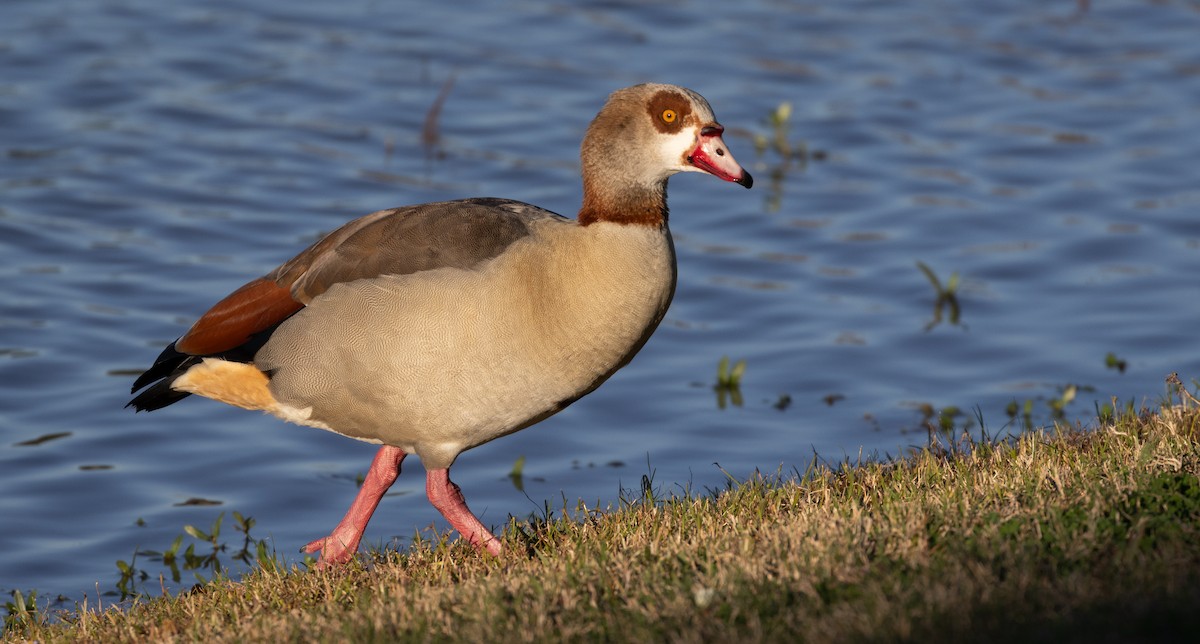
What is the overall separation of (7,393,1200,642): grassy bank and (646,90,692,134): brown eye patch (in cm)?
140

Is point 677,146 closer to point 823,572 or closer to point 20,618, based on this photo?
point 823,572

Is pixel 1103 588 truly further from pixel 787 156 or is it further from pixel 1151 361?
pixel 787 156

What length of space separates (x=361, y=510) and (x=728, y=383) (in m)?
3.59

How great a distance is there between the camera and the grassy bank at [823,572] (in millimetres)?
4281

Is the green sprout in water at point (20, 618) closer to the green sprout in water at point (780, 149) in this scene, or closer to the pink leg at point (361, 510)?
the pink leg at point (361, 510)

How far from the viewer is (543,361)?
5898mm

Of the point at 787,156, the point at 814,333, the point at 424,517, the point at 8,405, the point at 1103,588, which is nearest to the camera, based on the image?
the point at 1103,588

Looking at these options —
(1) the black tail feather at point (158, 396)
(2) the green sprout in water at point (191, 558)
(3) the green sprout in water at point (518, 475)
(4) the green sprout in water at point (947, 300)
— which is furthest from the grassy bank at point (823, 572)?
(4) the green sprout in water at point (947, 300)

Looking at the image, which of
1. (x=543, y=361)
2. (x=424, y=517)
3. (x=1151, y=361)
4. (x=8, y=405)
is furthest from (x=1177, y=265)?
(x=8, y=405)

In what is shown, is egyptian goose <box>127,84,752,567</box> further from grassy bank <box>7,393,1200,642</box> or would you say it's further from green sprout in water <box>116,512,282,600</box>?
green sprout in water <box>116,512,282,600</box>

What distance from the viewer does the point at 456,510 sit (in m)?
6.15

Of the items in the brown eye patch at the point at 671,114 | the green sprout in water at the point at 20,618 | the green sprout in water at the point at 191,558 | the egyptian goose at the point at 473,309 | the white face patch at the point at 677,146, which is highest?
the brown eye patch at the point at 671,114

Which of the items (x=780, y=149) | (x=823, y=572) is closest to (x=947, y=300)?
(x=780, y=149)

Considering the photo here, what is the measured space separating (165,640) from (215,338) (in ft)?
5.18
